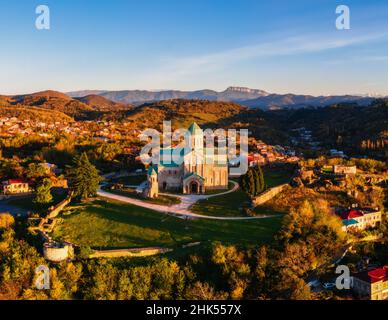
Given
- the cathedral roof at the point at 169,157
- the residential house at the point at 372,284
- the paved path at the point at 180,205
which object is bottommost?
the residential house at the point at 372,284

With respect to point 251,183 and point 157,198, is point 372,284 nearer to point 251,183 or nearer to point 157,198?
point 251,183

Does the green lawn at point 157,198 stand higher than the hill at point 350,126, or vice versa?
the hill at point 350,126

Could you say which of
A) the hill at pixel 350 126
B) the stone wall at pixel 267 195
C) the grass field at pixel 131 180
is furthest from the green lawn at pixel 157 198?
the hill at pixel 350 126

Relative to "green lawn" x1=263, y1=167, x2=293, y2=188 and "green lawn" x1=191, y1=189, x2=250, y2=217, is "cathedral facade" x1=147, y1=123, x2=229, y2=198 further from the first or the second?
"green lawn" x1=263, y1=167, x2=293, y2=188

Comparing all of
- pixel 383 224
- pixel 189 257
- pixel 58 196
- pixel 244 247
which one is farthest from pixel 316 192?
pixel 58 196

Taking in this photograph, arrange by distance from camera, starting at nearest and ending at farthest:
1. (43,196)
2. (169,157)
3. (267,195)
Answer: (43,196)
(267,195)
(169,157)

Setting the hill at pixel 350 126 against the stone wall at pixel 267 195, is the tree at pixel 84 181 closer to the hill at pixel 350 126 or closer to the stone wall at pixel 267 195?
the stone wall at pixel 267 195

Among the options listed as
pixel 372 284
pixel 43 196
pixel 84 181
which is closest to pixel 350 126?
pixel 84 181
